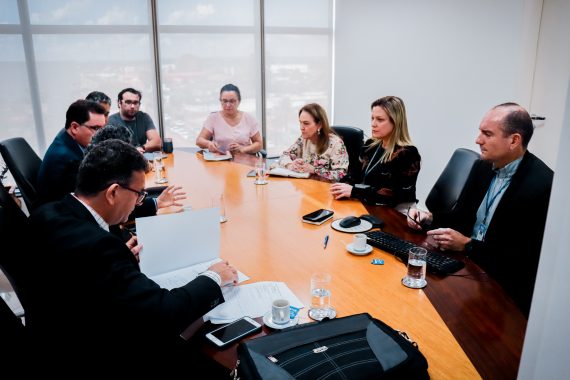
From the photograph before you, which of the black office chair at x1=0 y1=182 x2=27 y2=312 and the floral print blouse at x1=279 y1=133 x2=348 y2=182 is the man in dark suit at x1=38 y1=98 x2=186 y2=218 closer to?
the black office chair at x1=0 y1=182 x2=27 y2=312

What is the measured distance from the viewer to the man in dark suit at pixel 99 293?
1.20 metres

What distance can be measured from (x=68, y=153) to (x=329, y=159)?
72.6 inches

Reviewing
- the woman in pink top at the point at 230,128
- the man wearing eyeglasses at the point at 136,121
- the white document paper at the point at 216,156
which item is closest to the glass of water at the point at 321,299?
the white document paper at the point at 216,156

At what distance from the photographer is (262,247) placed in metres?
1.97

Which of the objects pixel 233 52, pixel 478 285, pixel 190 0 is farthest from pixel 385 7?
pixel 478 285

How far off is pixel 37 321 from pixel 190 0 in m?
4.43

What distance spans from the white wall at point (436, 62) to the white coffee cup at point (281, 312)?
3210 millimetres

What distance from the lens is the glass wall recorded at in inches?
182

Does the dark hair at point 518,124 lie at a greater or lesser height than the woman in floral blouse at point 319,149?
greater

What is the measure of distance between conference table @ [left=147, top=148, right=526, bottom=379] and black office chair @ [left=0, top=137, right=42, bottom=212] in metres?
1.11

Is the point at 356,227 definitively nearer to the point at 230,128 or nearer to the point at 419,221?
the point at 419,221

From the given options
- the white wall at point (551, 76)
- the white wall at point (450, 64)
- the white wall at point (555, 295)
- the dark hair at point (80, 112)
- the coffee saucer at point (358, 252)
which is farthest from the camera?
Result: the white wall at point (450, 64)

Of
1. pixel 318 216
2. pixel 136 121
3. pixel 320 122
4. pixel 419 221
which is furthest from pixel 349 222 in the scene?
pixel 136 121

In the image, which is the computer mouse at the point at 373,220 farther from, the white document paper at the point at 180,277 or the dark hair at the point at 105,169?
the dark hair at the point at 105,169
